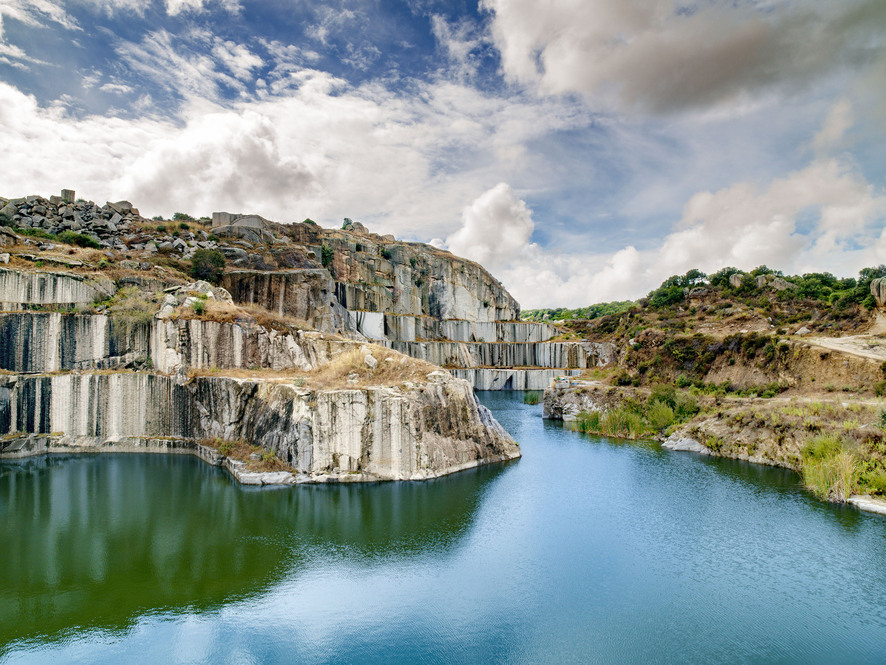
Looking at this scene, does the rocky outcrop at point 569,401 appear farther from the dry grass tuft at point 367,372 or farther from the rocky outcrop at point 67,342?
the rocky outcrop at point 67,342

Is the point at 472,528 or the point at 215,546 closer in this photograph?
the point at 215,546

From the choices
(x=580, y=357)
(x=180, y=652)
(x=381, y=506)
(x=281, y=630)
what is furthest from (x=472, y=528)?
(x=580, y=357)

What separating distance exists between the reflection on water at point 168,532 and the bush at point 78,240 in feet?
82.1

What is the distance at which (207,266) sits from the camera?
146 ft

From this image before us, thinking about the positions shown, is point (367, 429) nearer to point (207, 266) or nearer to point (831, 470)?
point (831, 470)

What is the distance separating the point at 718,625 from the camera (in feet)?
41.6

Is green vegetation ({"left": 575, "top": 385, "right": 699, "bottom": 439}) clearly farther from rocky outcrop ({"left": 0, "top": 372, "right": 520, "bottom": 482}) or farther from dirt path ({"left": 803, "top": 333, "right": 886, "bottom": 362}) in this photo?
rocky outcrop ({"left": 0, "top": 372, "right": 520, "bottom": 482})

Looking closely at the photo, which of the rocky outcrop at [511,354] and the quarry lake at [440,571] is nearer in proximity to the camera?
the quarry lake at [440,571]

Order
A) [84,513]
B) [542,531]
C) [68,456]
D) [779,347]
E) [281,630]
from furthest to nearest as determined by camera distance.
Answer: [779,347] → [68,456] → [84,513] → [542,531] → [281,630]

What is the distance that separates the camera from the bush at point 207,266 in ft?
146

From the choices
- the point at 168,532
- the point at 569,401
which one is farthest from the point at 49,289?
the point at 569,401

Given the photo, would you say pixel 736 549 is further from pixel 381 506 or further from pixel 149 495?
pixel 149 495

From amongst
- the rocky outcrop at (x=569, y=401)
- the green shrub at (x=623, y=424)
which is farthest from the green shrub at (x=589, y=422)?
the rocky outcrop at (x=569, y=401)

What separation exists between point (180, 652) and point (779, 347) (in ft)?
120
